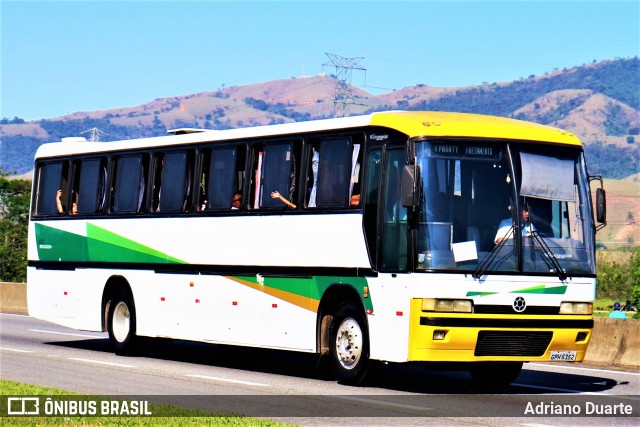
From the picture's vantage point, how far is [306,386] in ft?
56.7

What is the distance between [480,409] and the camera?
48.5 feet

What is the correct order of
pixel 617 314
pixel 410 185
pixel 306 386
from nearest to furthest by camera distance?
pixel 410 185
pixel 306 386
pixel 617 314

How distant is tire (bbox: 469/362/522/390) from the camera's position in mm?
17891

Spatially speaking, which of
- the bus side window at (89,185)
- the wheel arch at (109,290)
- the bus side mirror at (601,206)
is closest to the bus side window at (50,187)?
the bus side window at (89,185)

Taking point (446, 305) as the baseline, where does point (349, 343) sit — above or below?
below

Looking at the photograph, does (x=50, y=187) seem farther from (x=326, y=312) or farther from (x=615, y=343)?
(x=615, y=343)

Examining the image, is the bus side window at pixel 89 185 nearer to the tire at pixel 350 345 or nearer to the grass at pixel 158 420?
the tire at pixel 350 345

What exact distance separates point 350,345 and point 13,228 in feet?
188

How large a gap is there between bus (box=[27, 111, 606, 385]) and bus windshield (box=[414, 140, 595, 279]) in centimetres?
2

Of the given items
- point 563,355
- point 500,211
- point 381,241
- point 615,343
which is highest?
point 500,211

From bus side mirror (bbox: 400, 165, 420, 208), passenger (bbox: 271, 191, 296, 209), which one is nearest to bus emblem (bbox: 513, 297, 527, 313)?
bus side mirror (bbox: 400, 165, 420, 208)

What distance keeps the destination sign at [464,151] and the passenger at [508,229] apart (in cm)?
81

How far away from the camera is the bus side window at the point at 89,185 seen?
23.8 meters

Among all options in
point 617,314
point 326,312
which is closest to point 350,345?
point 326,312
